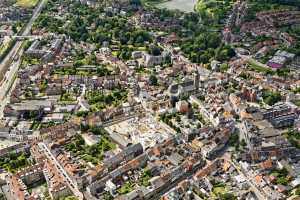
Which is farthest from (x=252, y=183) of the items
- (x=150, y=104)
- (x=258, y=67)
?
(x=258, y=67)

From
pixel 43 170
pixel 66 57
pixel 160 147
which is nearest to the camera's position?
pixel 43 170

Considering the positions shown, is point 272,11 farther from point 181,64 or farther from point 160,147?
point 160,147

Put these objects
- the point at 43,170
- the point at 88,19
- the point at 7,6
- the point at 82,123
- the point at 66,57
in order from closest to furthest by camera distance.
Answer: the point at 43,170 → the point at 82,123 → the point at 66,57 → the point at 88,19 → the point at 7,6

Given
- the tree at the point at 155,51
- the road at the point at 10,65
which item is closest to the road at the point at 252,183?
the road at the point at 10,65

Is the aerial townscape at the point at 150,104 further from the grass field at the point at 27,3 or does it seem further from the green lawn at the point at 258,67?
the grass field at the point at 27,3

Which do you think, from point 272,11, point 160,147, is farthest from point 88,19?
point 160,147

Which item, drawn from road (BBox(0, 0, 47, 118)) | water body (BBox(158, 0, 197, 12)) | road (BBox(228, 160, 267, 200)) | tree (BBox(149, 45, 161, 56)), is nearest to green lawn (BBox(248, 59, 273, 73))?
tree (BBox(149, 45, 161, 56))

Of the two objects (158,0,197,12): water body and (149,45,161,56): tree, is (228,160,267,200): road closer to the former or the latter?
(149,45,161,56): tree

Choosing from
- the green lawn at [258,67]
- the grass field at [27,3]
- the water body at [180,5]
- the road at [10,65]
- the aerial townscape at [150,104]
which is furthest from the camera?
the water body at [180,5]
